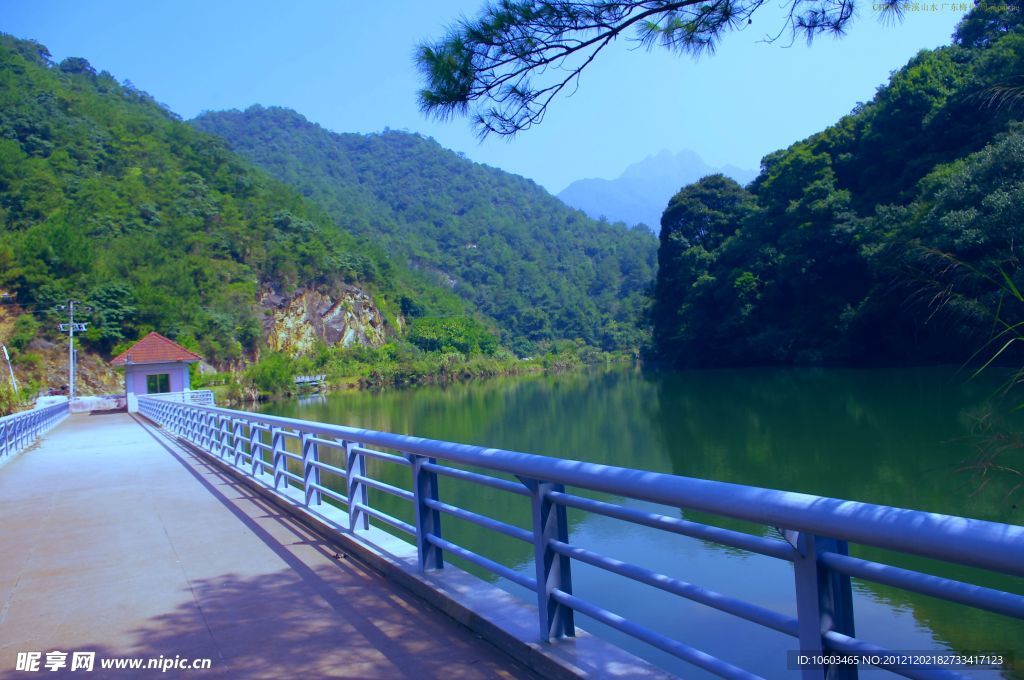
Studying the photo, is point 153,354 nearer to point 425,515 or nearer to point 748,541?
point 425,515

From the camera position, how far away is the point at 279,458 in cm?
706

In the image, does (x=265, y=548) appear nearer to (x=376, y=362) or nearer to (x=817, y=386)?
(x=817, y=386)

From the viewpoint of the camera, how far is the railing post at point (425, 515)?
395cm

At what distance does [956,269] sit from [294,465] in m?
14.9

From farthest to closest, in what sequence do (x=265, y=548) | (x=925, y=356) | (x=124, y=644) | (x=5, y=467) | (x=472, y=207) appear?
1. (x=472, y=207)
2. (x=925, y=356)
3. (x=5, y=467)
4. (x=265, y=548)
5. (x=124, y=644)

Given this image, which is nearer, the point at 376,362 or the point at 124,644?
the point at 124,644

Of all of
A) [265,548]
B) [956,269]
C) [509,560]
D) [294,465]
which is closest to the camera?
[956,269]

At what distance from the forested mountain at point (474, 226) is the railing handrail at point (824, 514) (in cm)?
8015

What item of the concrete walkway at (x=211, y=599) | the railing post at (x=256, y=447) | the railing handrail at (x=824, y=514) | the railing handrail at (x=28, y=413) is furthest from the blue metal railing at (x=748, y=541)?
the railing handrail at (x=28, y=413)

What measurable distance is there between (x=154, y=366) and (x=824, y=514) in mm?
32664

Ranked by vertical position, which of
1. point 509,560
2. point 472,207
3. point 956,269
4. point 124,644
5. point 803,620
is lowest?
point 509,560

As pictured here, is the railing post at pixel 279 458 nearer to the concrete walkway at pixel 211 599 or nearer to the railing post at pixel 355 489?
the concrete walkway at pixel 211 599

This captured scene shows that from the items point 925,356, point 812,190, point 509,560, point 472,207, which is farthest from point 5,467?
point 472,207

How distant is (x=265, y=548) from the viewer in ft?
16.8
